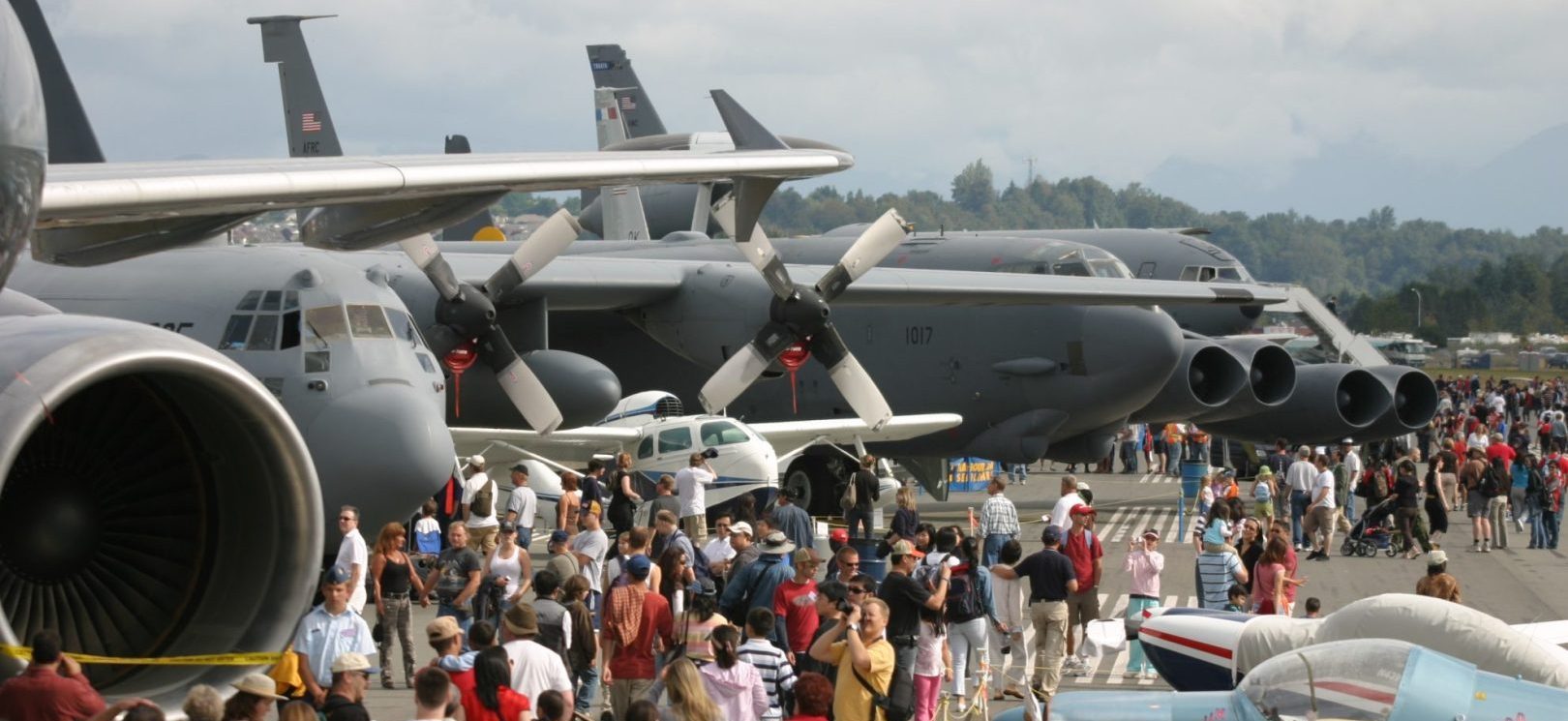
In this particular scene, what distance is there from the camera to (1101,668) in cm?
1438

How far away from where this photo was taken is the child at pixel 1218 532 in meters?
14.3

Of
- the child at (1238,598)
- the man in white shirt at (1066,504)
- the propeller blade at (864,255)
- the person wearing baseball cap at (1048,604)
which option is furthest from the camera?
the propeller blade at (864,255)

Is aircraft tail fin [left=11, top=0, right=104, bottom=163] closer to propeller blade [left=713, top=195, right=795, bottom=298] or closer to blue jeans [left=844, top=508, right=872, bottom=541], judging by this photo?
propeller blade [left=713, top=195, right=795, bottom=298]

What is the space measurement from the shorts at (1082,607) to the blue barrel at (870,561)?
239 centimetres

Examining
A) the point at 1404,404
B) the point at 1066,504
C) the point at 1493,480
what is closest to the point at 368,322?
the point at 1066,504

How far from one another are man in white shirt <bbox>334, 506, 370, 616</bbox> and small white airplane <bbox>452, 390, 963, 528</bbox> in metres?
8.70

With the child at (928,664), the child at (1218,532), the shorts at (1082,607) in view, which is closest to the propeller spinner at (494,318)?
the shorts at (1082,607)

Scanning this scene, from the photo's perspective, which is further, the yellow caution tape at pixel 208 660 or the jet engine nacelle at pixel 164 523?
the jet engine nacelle at pixel 164 523

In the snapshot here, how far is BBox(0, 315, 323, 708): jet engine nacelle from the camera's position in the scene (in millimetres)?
7109

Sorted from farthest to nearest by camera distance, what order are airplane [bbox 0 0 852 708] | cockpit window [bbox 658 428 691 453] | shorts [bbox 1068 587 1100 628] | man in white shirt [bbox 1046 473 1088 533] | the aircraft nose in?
1. cockpit window [bbox 658 428 691 453]
2. man in white shirt [bbox 1046 473 1088 533]
3. shorts [bbox 1068 587 1100 628]
4. the aircraft nose
5. airplane [bbox 0 0 852 708]

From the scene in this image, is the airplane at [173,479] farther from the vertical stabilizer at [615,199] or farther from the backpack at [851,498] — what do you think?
the vertical stabilizer at [615,199]

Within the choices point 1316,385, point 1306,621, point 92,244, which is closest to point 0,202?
point 92,244

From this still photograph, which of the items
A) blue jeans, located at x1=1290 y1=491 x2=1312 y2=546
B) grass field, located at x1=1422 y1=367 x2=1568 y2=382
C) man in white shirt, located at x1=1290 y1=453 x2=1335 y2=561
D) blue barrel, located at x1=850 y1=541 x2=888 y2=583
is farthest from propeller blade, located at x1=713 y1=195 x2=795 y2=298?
grass field, located at x1=1422 y1=367 x2=1568 y2=382

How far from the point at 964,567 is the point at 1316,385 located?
19026mm
